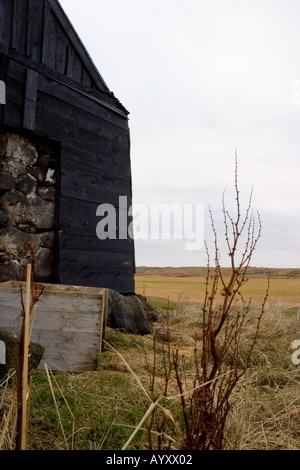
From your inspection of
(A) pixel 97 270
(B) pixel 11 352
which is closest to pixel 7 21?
(A) pixel 97 270

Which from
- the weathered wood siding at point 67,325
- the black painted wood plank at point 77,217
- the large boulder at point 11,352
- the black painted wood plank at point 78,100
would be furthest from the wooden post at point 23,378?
the black painted wood plank at point 78,100

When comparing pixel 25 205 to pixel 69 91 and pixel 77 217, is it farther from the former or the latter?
pixel 69 91

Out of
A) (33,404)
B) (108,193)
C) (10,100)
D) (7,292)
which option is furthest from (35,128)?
(33,404)

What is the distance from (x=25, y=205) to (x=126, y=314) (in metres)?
2.31

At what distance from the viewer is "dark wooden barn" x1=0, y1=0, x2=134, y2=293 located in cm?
621

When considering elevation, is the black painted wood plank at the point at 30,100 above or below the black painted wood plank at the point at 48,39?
below

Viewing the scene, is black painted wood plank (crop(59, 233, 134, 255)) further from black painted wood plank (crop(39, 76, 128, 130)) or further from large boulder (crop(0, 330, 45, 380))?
large boulder (crop(0, 330, 45, 380))

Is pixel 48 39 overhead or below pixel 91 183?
overhead

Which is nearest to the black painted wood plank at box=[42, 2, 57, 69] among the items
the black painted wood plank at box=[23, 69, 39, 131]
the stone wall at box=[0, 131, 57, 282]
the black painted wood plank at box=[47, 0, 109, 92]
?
the black painted wood plank at box=[47, 0, 109, 92]

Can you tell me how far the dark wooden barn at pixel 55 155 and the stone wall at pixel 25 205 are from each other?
0.01 metres

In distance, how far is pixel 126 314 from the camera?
6.90m

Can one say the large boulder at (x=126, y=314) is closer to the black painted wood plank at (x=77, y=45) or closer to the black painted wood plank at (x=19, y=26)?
the black painted wood plank at (x=77, y=45)

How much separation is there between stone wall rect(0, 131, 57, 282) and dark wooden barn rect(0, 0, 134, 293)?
14mm

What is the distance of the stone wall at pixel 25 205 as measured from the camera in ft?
19.9
